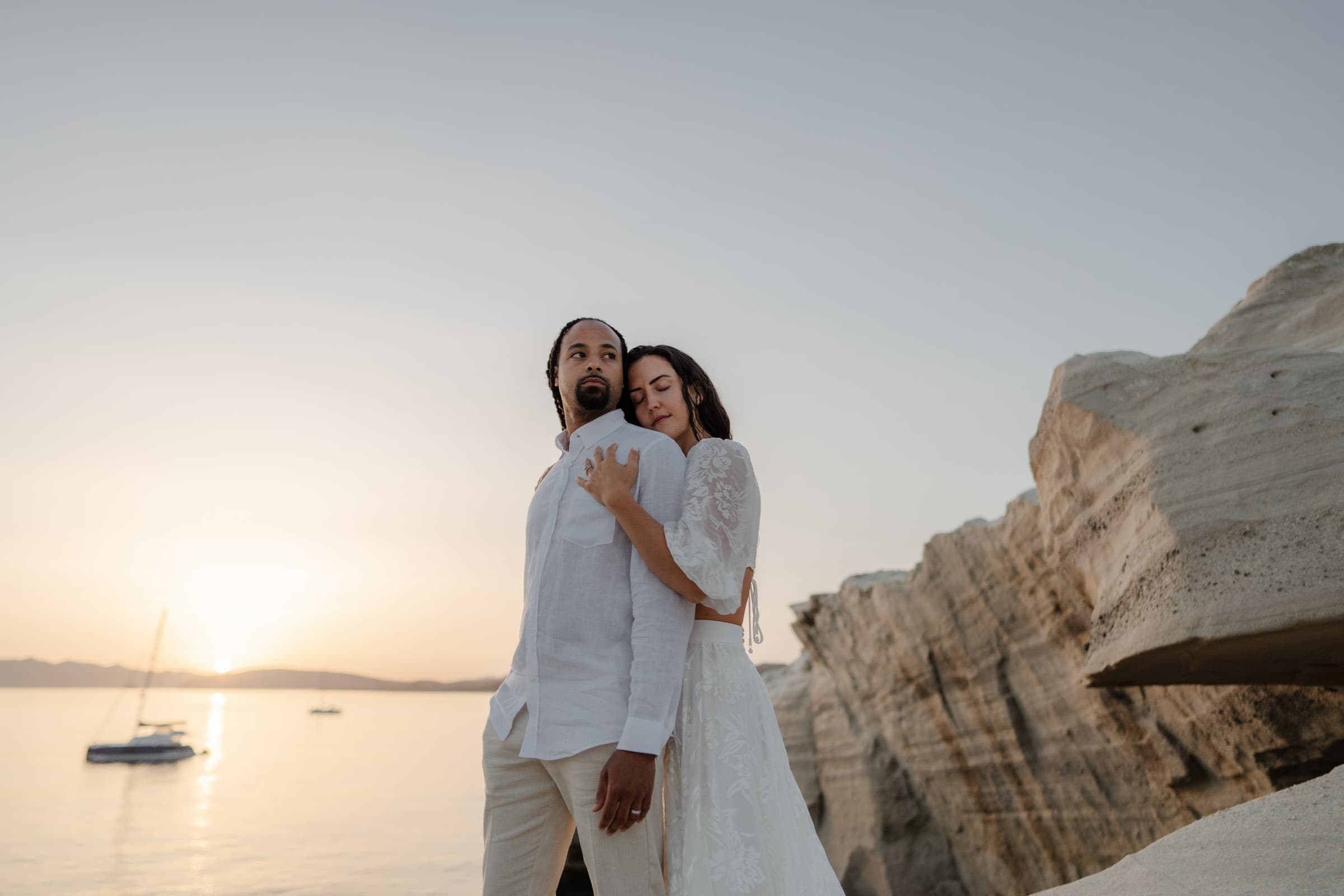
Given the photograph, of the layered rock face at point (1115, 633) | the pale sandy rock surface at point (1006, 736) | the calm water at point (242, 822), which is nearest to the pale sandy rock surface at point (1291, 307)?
the layered rock face at point (1115, 633)

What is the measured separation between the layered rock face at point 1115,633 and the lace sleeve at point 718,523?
74.9 inches

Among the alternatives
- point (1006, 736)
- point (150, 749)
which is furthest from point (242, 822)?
point (1006, 736)

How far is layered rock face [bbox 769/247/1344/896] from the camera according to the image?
3287mm

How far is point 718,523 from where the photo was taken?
231cm

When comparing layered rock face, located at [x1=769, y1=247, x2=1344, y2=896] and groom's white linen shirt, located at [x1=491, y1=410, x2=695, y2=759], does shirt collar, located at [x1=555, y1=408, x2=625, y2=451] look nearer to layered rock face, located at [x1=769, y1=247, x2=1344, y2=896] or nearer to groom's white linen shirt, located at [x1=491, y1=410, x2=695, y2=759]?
groom's white linen shirt, located at [x1=491, y1=410, x2=695, y2=759]

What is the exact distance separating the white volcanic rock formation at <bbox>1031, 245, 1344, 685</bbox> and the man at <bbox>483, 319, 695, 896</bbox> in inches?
86.0

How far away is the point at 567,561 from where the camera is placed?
227cm

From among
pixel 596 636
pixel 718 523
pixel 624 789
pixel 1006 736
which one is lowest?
pixel 1006 736

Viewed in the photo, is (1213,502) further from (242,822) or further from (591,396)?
(242,822)

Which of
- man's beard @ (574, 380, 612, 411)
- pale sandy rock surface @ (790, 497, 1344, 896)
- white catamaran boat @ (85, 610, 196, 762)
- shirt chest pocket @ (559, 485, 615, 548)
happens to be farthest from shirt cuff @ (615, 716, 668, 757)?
white catamaran boat @ (85, 610, 196, 762)

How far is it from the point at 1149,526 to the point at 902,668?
17.6 feet

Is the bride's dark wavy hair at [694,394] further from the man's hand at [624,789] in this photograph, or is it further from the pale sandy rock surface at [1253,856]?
the pale sandy rock surface at [1253,856]

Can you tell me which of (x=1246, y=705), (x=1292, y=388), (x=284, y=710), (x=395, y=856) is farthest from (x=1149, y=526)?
(x=284, y=710)

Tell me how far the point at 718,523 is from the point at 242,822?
3591 centimetres
